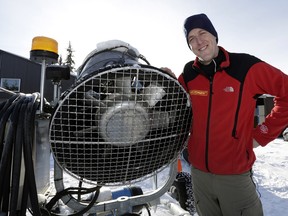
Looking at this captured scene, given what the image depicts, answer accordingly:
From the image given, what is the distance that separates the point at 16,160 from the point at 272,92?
5.85 feet

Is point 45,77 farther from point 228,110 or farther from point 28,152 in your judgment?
point 228,110

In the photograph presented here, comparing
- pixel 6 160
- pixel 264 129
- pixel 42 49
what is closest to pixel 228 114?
pixel 264 129

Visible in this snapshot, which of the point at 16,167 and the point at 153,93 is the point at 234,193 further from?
the point at 16,167

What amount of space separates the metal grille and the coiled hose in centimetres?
15

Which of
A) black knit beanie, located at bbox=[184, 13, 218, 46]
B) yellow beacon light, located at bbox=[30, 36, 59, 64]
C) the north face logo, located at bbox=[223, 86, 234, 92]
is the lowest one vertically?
the north face logo, located at bbox=[223, 86, 234, 92]

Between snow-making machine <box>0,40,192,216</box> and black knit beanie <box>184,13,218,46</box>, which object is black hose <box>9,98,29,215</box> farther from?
black knit beanie <box>184,13,218,46</box>

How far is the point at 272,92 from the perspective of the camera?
2.08m

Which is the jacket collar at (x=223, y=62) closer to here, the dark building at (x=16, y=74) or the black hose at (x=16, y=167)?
the black hose at (x=16, y=167)

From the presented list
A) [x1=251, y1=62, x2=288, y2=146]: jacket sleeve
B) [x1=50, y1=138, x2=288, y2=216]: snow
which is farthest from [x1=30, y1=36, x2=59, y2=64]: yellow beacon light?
[x1=50, y1=138, x2=288, y2=216]: snow

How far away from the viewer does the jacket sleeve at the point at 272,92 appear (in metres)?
2.01

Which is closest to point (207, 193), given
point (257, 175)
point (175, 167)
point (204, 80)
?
point (175, 167)

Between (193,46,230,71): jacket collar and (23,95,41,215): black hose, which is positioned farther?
(193,46,230,71): jacket collar

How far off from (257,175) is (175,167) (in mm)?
4893

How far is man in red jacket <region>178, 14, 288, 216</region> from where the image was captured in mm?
2004
